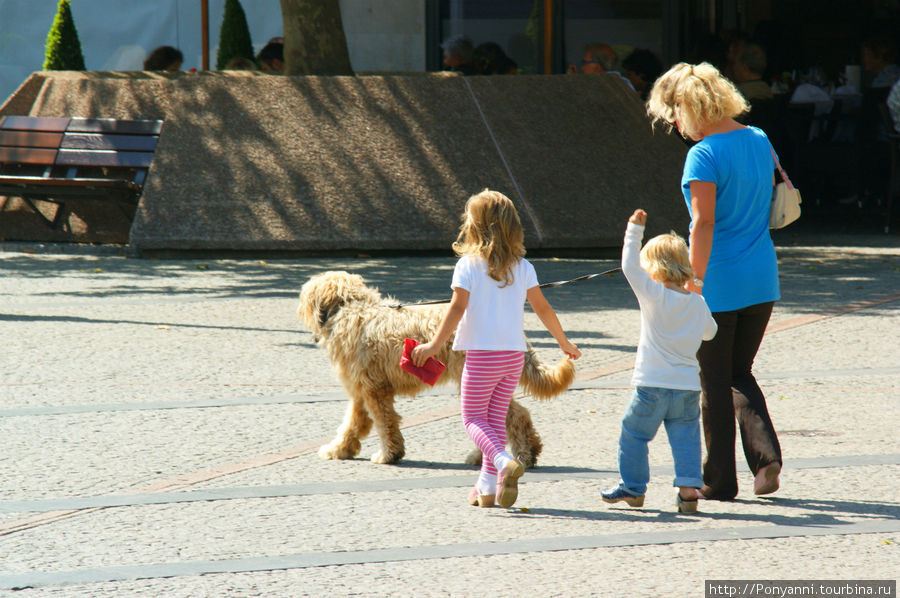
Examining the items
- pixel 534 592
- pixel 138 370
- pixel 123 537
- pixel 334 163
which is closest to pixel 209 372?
pixel 138 370

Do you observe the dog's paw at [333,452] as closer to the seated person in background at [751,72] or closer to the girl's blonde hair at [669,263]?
the girl's blonde hair at [669,263]

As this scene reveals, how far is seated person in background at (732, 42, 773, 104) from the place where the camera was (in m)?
15.1

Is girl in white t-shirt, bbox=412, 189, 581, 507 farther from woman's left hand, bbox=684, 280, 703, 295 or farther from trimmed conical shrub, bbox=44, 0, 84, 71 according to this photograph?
trimmed conical shrub, bbox=44, 0, 84, 71

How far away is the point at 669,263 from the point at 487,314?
2.52ft

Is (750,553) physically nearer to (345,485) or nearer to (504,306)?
(504,306)

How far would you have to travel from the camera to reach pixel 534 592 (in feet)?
12.5

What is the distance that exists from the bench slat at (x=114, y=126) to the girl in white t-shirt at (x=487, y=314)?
927cm

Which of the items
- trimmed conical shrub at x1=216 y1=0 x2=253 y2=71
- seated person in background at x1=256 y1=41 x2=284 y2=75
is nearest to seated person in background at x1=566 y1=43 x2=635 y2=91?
seated person in background at x1=256 y1=41 x2=284 y2=75

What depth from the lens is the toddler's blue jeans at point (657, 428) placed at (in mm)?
4578

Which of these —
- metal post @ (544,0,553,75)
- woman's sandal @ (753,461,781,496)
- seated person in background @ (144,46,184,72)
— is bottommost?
woman's sandal @ (753,461,781,496)

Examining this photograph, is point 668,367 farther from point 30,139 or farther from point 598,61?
point 598,61

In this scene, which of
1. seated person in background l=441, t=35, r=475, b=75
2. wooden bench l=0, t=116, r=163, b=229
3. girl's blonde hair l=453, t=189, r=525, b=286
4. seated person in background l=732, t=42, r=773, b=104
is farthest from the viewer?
seated person in background l=441, t=35, r=475, b=75

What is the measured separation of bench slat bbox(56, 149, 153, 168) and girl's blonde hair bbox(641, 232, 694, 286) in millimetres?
9533

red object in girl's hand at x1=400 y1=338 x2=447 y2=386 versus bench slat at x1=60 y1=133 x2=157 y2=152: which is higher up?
bench slat at x1=60 y1=133 x2=157 y2=152
